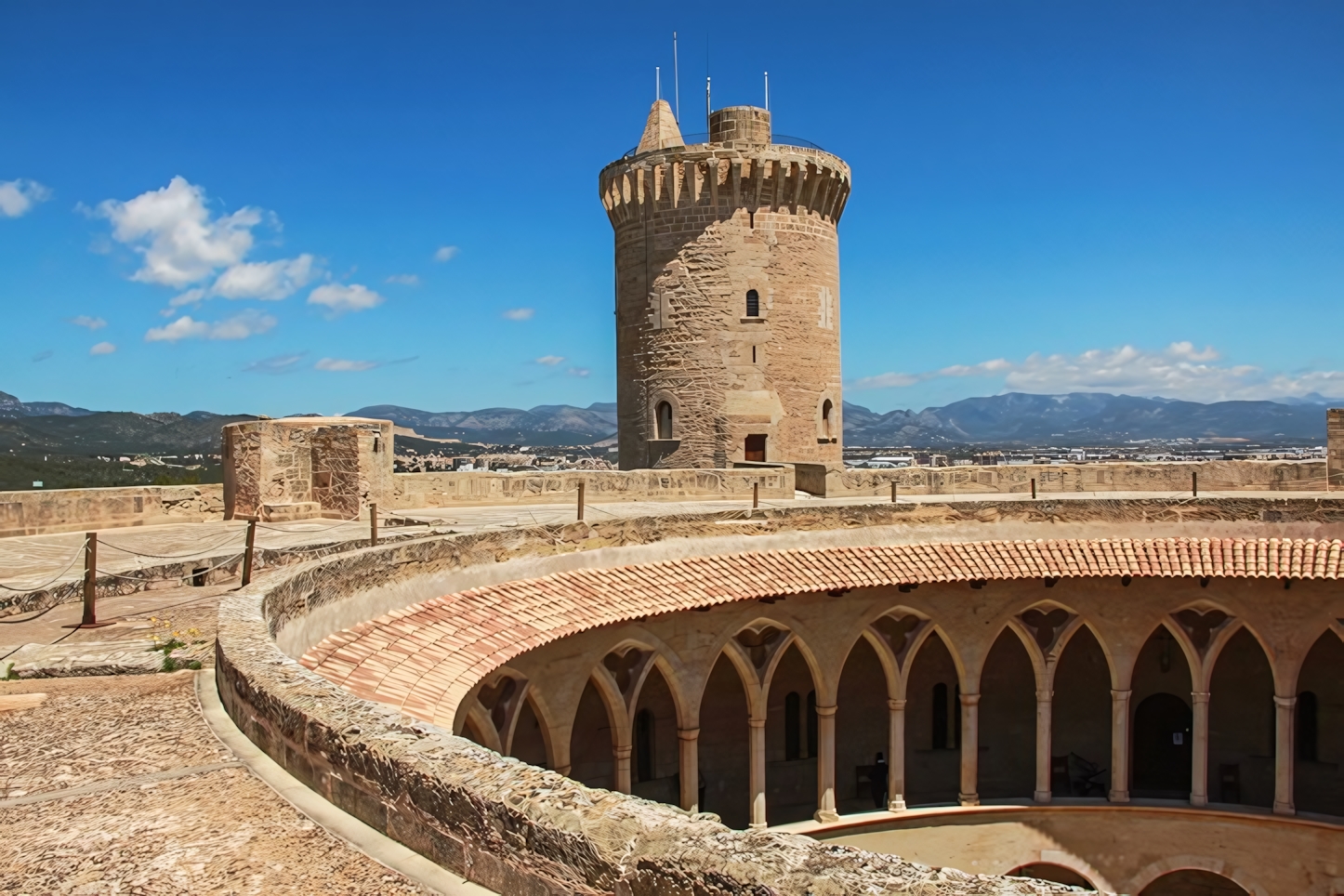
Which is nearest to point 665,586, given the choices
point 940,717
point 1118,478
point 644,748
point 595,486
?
point 644,748

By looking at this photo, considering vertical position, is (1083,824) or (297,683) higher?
(297,683)

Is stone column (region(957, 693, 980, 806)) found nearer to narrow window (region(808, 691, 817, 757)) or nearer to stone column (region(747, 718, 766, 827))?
narrow window (region(808, 691, 817, 757))

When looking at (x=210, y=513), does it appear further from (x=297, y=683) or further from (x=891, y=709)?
(x=297, y=683)

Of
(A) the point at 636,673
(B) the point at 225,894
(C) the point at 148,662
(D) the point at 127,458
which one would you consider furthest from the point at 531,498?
(D) the point at 127,458

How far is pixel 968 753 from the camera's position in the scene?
20109 mm

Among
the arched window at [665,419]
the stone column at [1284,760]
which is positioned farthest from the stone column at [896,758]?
the arched window at [665,419]

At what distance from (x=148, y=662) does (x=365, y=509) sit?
12.4 meters

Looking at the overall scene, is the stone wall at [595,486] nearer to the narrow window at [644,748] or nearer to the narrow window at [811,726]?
the narrow window at [811,726]

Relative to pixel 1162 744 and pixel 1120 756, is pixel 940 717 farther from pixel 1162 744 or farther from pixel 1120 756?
pixel 1162 744

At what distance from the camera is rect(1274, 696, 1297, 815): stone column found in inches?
764

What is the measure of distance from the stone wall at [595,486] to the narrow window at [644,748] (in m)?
6.18

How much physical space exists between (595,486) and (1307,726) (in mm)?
15436

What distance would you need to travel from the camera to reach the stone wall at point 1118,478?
28.4m

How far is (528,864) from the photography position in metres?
3.86
